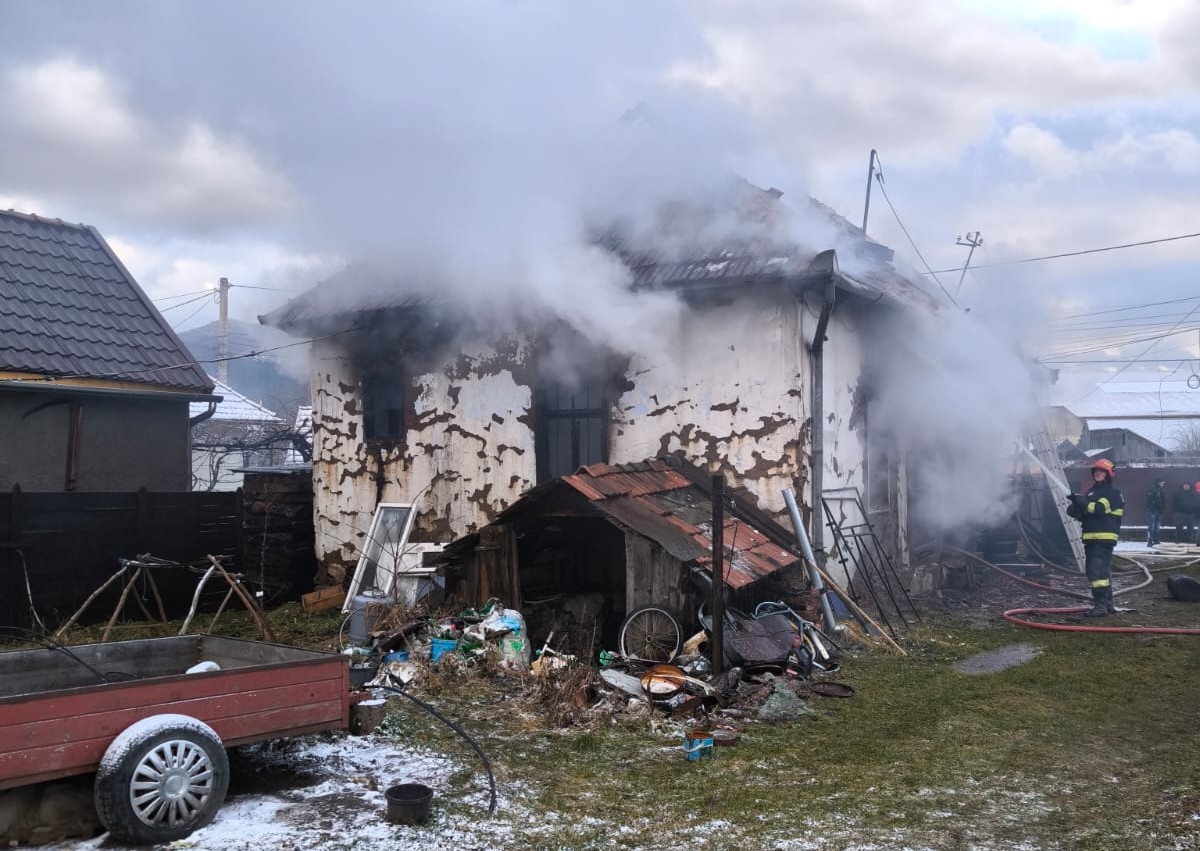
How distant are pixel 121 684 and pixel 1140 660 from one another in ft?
28.6

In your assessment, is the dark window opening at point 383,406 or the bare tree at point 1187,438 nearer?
the dark window opening at point 383,406

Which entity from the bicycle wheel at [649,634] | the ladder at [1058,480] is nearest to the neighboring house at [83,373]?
the bicycle wheel at [649,634]

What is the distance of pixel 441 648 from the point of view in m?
8.12

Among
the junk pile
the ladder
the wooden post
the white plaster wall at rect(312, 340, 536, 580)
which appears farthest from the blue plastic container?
the ladder

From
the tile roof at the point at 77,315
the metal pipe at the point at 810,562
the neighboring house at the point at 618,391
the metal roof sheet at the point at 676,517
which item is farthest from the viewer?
the tile roof at the point at 77,315

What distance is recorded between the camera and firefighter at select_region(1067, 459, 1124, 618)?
432 inches

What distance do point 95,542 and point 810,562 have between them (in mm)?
8308

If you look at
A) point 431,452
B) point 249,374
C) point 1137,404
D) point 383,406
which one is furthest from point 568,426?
point 249,374

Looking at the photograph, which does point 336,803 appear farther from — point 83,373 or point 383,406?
point 83,373

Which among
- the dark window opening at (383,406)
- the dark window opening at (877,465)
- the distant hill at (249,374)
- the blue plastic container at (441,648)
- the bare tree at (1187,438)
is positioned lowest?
the blue plastic container at (441,648)

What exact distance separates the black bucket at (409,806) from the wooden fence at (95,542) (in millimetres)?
7238

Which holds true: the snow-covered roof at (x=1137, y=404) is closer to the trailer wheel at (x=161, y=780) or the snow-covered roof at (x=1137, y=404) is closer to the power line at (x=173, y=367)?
the power line at (x=173, y=367)

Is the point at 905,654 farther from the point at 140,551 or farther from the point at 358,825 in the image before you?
the point at 140,551

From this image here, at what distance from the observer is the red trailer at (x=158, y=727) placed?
4.14m
